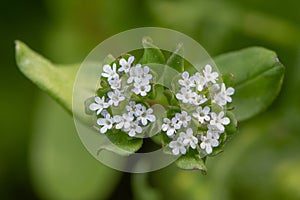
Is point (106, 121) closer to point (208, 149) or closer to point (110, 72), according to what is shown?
point (110, 72)

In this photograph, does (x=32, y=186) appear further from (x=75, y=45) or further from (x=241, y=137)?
(x=241, y=137)

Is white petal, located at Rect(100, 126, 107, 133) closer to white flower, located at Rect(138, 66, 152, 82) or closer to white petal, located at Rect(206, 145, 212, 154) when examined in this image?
white flower, located at Rect(138, 66, 152, 82)

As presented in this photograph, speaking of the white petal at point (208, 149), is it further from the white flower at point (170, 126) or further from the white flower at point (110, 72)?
the white flower at point (110, 72)

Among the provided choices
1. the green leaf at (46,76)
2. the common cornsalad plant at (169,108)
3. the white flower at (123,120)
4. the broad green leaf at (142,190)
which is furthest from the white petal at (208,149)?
the broad green leaf at (142,190)

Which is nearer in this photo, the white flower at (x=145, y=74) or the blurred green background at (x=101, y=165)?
the white flower at (x=145, y=74)

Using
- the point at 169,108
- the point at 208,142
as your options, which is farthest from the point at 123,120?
the point at 208,142

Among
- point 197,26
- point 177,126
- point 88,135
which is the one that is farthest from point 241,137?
point 177,126
